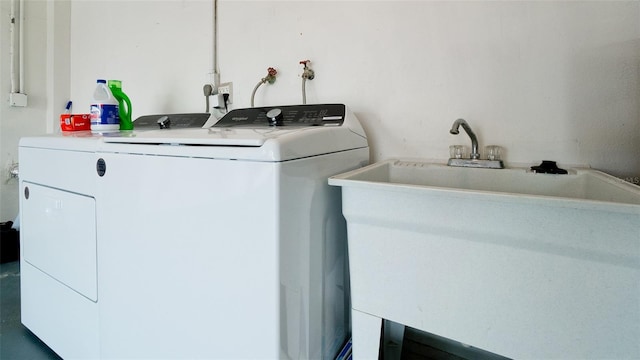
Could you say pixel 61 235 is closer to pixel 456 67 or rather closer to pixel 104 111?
pixel 104 111

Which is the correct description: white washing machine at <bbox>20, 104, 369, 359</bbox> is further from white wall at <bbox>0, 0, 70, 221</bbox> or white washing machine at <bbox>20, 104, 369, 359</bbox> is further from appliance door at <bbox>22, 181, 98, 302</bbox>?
white wall at <bbox>0, 0, 70, 221</bbox>

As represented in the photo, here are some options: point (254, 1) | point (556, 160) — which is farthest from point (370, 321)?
point (254, 1)

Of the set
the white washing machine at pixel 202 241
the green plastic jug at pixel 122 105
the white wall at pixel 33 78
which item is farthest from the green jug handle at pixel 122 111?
the white wall at pixel 33 78

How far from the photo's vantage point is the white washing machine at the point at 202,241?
0.77 metres

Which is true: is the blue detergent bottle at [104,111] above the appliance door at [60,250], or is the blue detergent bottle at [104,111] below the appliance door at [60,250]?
above

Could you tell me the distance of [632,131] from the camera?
101 centimetres

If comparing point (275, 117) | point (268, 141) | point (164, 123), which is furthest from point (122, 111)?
point (268, 141)

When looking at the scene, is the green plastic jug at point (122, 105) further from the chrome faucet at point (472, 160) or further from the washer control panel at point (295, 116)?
the chrome faucet at point (472, 160)

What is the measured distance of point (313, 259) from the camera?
91cm

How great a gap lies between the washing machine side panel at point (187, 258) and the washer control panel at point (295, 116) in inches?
19.6

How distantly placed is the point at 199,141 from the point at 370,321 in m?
0.70

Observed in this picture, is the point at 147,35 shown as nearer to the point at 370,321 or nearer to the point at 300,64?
the point at 300,64

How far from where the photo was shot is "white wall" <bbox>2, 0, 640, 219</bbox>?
40.3 inches

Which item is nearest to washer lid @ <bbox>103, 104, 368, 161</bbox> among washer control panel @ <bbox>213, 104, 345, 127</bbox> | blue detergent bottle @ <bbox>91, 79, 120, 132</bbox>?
washer control panel @ <bbox>213, 104, 345, 127</bbox>
